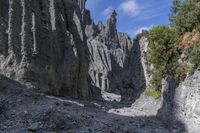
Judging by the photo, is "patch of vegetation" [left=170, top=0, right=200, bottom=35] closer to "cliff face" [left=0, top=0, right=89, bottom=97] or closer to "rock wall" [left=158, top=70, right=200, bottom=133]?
"rock wall" [left=158, top=70, right=200, bottom=133]

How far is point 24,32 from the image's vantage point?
1549 inches

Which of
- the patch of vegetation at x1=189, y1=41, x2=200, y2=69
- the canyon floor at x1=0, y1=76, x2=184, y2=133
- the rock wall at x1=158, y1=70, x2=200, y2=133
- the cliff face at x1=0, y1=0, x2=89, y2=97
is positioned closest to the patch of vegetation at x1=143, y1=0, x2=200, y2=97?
the patch of vegetation at x1=189, y1=41, x2=200, y2=69

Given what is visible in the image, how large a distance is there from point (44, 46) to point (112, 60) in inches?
3013

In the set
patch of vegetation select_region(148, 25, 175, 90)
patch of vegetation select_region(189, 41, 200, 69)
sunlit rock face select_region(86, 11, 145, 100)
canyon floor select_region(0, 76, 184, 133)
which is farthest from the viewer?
sunlit rock face select_region(86, 11, 145, 100)

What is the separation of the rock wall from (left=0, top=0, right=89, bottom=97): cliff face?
1517 centimetres

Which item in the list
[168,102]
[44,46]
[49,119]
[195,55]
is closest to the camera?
[49,119]

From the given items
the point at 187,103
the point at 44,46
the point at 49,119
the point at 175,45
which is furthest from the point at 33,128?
the point at 44,46

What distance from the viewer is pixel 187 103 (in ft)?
83.9

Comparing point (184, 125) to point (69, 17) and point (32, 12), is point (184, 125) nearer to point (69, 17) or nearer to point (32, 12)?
point (32, 12)

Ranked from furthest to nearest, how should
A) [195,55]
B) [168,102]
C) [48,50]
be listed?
1. [48,50]
2. [168,102]
3. [195,55]

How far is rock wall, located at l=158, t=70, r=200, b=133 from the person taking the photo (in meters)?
24.5

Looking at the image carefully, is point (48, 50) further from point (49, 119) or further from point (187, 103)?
point (187, 103)

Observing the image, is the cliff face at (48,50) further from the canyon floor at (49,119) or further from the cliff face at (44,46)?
the canyon floor at (49,119)

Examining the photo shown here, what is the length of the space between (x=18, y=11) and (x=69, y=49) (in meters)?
8.47
